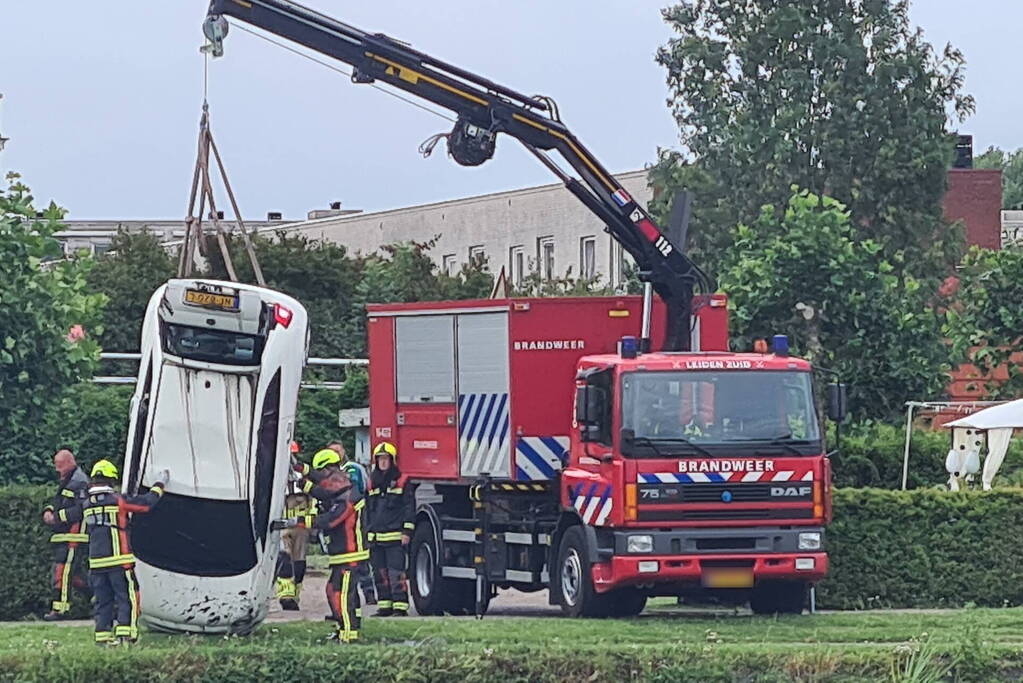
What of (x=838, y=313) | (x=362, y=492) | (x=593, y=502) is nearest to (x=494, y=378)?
(x=362, y=492)

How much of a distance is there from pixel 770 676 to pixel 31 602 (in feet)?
32.7

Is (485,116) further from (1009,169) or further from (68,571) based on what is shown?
(1009,169)

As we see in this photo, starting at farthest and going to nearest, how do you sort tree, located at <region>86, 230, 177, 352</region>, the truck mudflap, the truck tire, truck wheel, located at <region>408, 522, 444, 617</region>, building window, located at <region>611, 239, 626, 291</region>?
building window, located at <region>611, 239, 626, 291</region> → tree, located at <region>86, 230, 177, 352</region> → truck wheel, located at <region>408, 522, 444, 617</region> → the truck tire → the truck mudflap

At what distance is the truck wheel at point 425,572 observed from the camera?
69.3 feet

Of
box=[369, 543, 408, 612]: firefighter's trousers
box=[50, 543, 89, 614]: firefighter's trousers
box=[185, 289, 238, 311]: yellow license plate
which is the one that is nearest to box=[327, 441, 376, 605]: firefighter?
box=[369, 543, 408, 612]: firefighter's trousers

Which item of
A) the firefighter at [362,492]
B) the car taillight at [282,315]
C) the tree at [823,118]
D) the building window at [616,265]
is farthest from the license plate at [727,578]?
the building window at [616,265]

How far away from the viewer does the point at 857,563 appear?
2083cm

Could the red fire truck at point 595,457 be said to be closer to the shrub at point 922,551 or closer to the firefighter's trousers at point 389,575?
the firefighter's trousers at point 389,575

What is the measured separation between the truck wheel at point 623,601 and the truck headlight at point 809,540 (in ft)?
5.53

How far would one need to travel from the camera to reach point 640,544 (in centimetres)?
1803

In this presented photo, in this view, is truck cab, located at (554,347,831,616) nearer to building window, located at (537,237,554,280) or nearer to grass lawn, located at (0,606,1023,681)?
grass lawn, located at (0,606,1023,681)

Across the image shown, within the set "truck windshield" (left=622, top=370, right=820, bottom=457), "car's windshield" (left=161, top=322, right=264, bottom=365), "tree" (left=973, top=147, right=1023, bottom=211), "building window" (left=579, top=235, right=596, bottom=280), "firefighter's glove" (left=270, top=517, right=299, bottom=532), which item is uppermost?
"tree" (left=973, top=147, right=1023, bottom=211)

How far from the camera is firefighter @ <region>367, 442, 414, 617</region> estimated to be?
20391 millimetres

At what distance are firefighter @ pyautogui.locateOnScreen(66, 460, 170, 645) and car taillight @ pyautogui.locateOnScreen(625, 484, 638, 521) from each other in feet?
14.0
